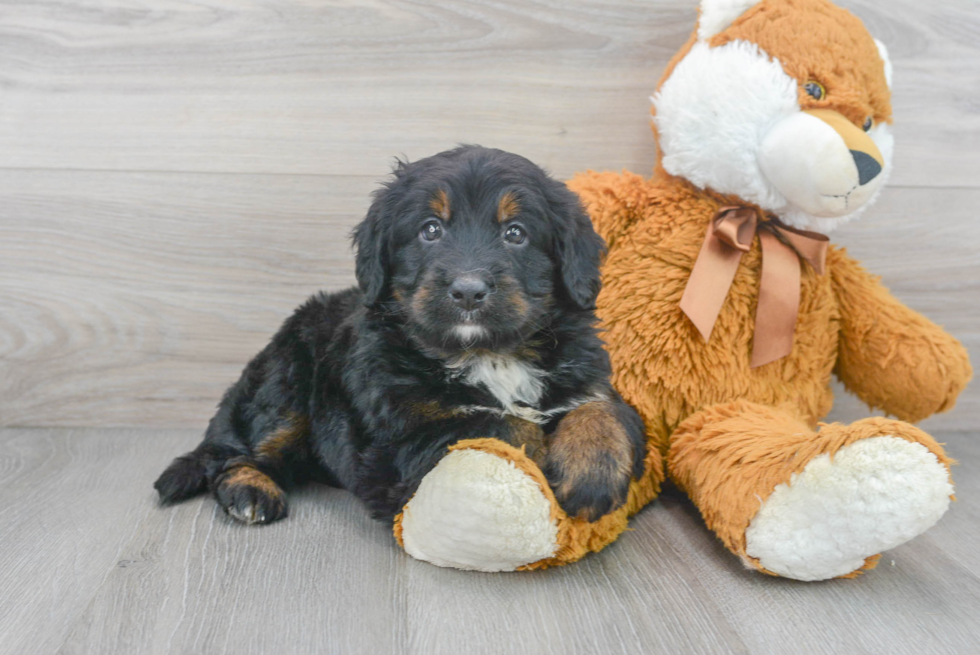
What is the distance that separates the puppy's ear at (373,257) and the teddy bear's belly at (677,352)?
26.0 inches

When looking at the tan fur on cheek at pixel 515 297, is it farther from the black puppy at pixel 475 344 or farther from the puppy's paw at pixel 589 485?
the puppy's paw at pixel 589 485

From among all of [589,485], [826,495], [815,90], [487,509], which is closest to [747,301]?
[815,90]

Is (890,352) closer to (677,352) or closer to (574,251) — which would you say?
(677,352)

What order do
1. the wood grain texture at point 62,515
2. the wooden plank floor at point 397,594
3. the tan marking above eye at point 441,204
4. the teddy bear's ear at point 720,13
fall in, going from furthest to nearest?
1. the teddy bear's ear at point 720,13
2. the tan marking above eye at point 441,204
3. the wood grain texture at point 62,515
4. the wooden plank floor at point 397,594

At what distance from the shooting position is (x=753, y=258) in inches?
85.9

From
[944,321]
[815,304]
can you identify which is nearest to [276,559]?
[815,304]

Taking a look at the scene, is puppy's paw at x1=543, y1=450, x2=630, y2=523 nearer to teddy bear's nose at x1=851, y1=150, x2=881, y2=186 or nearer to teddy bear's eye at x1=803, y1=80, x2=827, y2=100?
teddy bear's nose at x1=851, y1=150, x2=881, y2=186

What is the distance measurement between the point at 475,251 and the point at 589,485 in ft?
1.89

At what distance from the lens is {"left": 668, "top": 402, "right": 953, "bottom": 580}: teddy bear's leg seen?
1499 millimetres

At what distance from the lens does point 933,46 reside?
8.61ft

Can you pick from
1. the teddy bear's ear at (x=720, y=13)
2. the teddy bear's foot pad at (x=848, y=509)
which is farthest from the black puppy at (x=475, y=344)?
the teddy bear's ear at (x=720, y=13)

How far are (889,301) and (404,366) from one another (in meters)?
1.49

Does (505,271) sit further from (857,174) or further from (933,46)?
(933,46)

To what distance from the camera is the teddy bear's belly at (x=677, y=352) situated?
83.1 inches
